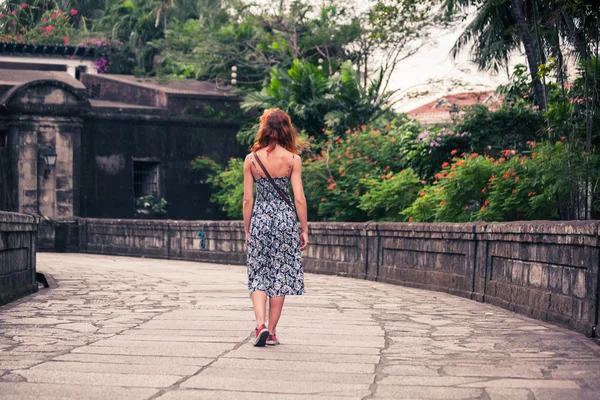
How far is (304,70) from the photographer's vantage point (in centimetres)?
2836

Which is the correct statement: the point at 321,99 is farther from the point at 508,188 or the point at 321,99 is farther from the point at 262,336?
the point at 262,336

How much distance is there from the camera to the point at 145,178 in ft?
102

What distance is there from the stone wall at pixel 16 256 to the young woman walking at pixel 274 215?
151 inches

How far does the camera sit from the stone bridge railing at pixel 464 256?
7883 millimetres

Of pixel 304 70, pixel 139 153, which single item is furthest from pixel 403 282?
pixel 139 153

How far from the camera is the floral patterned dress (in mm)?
6973

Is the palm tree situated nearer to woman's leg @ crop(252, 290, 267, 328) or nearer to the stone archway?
the stone archway

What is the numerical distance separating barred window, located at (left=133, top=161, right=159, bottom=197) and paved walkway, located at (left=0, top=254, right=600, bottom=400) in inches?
795

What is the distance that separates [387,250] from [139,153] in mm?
17574

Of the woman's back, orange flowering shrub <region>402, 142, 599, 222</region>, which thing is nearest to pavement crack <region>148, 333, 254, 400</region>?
the woman's back

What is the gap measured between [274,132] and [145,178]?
81.0ft

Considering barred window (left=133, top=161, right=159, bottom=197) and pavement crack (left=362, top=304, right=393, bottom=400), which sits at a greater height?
barred window (left=133, top=161, right=159, bottom=197)

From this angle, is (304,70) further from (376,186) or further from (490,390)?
(490,390)

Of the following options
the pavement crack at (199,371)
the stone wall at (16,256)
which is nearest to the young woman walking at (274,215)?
the pavement crack at (199,371)
